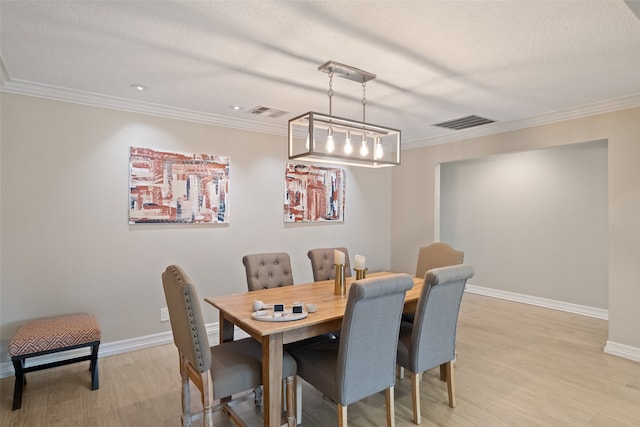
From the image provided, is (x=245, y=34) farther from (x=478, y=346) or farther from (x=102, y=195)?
(x=478, y=346)

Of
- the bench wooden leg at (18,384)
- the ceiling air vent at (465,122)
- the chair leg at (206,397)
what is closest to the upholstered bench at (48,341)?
the bench wooden leg at (18,384)

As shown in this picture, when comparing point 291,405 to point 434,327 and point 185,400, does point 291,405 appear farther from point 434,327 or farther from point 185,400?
point 434,327

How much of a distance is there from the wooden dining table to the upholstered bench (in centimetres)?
109

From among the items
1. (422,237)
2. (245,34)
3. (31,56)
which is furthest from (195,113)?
(422,237)

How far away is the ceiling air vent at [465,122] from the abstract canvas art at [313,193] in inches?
60.7

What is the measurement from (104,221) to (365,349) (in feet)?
9.25

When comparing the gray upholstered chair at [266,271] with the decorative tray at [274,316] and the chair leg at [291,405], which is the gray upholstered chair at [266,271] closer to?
the decorative tray at [274,316]

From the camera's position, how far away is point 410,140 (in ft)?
18.0

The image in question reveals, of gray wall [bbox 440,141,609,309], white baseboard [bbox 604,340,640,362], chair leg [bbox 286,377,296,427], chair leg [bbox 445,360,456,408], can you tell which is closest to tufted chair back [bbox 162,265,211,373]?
chair leg [bbox 286,377,296,427]

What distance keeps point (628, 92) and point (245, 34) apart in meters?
3.44

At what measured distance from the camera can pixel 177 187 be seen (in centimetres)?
384

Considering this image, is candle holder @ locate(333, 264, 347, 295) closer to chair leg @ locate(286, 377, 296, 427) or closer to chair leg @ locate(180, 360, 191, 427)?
chair leg @ locate(286, 377, 296, 427)

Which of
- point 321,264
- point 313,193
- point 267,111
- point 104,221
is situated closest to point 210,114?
point 267,111

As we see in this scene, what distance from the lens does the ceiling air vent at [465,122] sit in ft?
13.8
